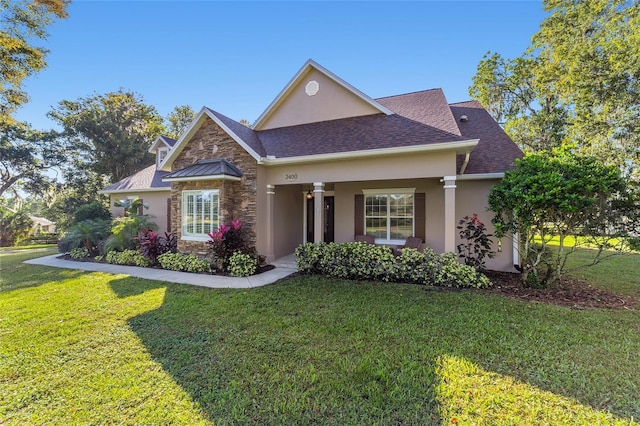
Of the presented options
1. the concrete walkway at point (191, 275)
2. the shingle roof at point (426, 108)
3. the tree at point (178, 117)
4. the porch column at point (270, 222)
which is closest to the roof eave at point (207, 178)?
the porch column at point (270, 222)

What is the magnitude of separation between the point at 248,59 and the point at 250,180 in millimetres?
6892

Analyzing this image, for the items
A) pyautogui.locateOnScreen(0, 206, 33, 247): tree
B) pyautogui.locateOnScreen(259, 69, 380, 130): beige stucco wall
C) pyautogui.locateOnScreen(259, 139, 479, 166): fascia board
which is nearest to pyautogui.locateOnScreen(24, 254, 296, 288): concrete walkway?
pyautogui.locateOnScreen(259, 139, 479, 166): fascia board

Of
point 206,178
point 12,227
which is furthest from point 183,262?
point 12,227

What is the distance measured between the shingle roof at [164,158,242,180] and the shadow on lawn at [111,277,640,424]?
4.33m

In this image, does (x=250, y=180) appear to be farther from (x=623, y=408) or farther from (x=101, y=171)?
(x=101, y=171)

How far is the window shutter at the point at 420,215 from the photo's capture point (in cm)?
943

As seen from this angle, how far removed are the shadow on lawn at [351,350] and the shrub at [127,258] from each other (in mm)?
4942

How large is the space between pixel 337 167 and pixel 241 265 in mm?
4523

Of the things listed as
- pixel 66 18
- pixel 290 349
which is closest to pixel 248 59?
pixel 66 18

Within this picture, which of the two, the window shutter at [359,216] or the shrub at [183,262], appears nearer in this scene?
the shrub at [183,262]

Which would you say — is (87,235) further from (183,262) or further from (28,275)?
(183,262)

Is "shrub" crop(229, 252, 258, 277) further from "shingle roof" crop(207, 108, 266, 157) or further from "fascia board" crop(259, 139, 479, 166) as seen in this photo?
"shingle roof" crop(207, 108, 266, 157)

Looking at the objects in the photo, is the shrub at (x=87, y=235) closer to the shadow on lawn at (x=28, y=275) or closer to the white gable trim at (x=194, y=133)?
the shadow on lawn at (x=28, y=275)

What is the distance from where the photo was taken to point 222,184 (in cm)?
923
